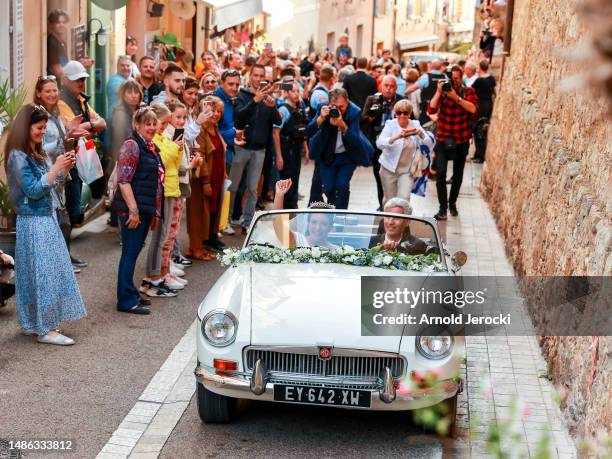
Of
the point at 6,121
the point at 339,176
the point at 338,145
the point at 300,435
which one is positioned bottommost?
the point at 300,435

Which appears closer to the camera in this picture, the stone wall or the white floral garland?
the stone wall

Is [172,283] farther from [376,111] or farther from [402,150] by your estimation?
[376,111]

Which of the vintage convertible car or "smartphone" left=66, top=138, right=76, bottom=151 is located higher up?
"smartphone" left=66, top=138, right=76, bottom=151

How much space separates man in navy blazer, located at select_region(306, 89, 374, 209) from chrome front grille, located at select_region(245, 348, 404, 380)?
275 inches

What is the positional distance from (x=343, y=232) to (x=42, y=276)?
2369 mm

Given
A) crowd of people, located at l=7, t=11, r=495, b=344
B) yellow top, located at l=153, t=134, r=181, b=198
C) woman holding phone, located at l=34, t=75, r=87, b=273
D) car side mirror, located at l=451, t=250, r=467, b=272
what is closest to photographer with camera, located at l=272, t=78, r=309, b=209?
crowd of people, located at l=7, t=11, r=495, b=344

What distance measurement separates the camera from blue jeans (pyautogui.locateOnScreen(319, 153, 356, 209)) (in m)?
13.6

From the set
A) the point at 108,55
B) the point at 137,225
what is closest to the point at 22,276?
the point at 137,225

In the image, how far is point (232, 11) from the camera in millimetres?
25078

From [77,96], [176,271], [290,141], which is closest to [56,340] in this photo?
[176,271]

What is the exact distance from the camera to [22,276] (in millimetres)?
8680

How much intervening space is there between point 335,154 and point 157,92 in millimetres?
3181

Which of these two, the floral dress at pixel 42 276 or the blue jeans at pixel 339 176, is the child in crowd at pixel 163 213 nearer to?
the floral dress at pixel 42 276

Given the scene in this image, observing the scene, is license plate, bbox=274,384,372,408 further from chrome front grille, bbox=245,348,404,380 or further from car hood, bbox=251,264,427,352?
car hood, bbox=251,264,427,352
